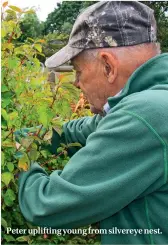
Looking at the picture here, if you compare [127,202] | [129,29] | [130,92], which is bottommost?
[127,202]

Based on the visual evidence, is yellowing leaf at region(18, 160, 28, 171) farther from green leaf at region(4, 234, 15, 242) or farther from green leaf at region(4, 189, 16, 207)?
green leaf at region(4, 234, 15, 242)

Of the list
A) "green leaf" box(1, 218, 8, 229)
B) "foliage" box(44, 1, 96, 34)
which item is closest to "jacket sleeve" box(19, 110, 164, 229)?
"green leaf" box(1, 218, 8, 229)

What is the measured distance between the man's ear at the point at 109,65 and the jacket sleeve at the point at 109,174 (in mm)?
264

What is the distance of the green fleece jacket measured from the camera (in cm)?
154

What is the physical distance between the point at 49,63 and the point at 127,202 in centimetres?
76

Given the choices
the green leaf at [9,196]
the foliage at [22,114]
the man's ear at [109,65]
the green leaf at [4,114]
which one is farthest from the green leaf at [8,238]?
the man's ear at [109,65]

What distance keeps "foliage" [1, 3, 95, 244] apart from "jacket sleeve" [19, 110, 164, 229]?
289 millimetres

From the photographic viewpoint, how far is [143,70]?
5.67ft

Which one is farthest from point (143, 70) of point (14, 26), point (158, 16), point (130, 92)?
point (158, 16)

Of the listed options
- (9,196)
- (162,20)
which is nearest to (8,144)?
(9,196)

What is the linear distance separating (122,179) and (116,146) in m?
0.12

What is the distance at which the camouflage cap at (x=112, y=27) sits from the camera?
5.96 feet

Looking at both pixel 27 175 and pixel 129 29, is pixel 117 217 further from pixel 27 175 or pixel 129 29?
pixel 129 29

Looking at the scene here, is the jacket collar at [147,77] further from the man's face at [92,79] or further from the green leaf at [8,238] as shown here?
the green leaf at [8,238]
